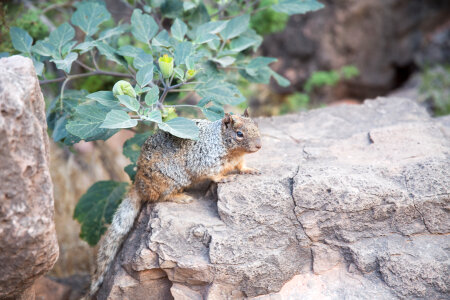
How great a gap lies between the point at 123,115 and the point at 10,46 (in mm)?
2573

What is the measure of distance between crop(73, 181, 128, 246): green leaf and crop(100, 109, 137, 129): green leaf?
1869 mm

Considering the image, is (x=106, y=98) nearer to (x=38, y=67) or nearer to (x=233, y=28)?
(x=38, y=67)

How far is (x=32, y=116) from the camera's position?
293cm

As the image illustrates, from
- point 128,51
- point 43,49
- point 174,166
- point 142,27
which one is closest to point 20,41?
point 43,49

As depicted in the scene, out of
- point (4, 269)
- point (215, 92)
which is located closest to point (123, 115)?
point (215, 92)

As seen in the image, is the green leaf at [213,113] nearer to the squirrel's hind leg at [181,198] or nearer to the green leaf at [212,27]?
the squirrel's hind leg at [181,198]

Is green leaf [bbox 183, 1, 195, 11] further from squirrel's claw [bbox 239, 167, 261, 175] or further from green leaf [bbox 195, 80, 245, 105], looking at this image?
squirrel's claw [bbox 239, 167, 261, 175]

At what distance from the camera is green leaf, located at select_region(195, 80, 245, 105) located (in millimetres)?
4301

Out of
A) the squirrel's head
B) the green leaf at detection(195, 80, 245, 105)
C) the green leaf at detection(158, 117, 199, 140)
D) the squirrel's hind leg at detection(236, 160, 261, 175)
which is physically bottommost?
the squirrel's hind leg at detection(236, 160, 261, 175)

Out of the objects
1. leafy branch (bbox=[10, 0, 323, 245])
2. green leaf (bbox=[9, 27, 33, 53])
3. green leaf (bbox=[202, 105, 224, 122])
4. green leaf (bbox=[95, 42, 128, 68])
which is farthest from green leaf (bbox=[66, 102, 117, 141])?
green leaf (bbox=[9, 27, 33, 53])

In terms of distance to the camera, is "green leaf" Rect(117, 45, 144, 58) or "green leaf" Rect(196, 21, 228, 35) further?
"green leaf" Rect(196, 21, 228, 35)

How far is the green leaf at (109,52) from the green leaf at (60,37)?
303mm

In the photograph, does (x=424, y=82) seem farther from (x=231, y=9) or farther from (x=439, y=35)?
(x=231, y=9)

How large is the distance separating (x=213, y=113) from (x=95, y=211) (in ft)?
6.41
